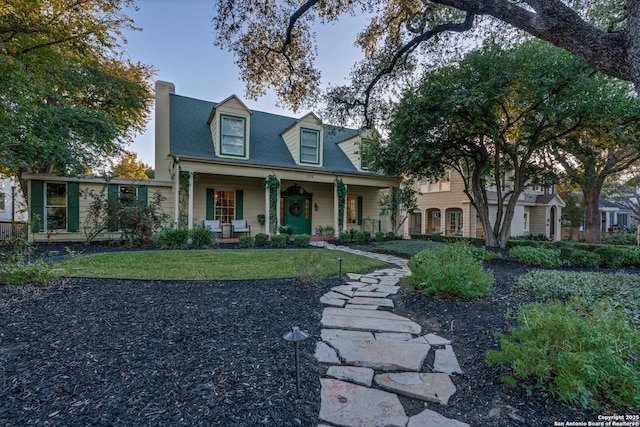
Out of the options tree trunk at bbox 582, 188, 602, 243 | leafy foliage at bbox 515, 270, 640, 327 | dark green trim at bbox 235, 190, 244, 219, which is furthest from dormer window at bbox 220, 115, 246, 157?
tree trunk at bbox 582, 188, 602, 243

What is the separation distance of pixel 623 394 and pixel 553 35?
3516 millimetres

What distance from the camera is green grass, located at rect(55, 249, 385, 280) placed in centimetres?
463

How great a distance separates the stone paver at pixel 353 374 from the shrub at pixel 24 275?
13.2ft

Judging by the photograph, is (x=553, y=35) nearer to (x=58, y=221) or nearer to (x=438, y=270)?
(x=438, y=270)

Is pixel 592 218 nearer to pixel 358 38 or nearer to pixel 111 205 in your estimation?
pixel 358 38

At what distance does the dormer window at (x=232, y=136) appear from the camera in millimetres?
10594

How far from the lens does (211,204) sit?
11219 mm

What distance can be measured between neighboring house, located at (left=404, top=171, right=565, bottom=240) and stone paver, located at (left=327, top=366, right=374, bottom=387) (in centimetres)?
1516

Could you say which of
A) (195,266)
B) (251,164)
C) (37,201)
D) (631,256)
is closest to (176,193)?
(251,164)

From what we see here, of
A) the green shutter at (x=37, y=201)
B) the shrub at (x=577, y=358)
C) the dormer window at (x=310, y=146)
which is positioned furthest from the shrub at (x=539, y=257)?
the green shutter at (x=37, y=201)

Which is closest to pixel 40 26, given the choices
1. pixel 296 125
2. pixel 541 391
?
pixel 296 125

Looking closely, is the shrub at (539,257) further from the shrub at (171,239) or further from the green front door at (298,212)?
the shrub at (171,239)

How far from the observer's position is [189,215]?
934cm

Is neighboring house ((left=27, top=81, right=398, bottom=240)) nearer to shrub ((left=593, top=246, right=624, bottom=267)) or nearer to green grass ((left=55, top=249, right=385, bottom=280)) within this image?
green grass ((left=55, top=249, right=385, bottom=280))
